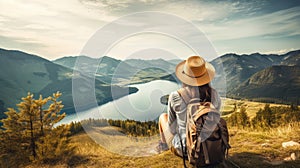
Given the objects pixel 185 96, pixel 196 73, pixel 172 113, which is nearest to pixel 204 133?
pixel 185 96

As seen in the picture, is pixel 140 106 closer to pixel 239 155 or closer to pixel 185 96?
pixel 185 96

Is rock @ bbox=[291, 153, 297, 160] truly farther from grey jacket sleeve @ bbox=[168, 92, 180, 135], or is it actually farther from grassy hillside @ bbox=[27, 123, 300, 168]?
grey jacket sleeve @ bbox=[168, 92, 180, 135]

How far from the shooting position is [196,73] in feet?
17.7

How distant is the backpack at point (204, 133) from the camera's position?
477 cm

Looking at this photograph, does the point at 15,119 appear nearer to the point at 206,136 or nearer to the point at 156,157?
the point at 156,157

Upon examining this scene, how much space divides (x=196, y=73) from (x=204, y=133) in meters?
1.49

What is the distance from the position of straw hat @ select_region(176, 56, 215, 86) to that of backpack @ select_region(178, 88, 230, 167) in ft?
1.16

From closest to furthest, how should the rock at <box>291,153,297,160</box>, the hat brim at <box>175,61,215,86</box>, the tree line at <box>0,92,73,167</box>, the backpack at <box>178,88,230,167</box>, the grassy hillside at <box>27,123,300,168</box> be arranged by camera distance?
the backpack at <box>178,88,230,167</box>, the hat brim at <box>175,61,215,86</box>, the rock at <box>291,153,297,160</box>, the grassy hillside at <box>27,123,300,168</box>, the tree line at <box>0,92,73,167</box>

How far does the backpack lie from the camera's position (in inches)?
188

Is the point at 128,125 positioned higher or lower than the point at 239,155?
higher

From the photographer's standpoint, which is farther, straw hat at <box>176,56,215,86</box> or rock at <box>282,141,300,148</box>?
rock at <box>282,141,300,148</box>

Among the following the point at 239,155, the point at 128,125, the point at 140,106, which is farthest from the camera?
the point at 128,125

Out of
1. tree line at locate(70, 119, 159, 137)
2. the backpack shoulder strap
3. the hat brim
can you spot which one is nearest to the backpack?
the backpack shoulder strap

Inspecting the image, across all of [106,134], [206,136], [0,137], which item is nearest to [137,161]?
[106,134]
